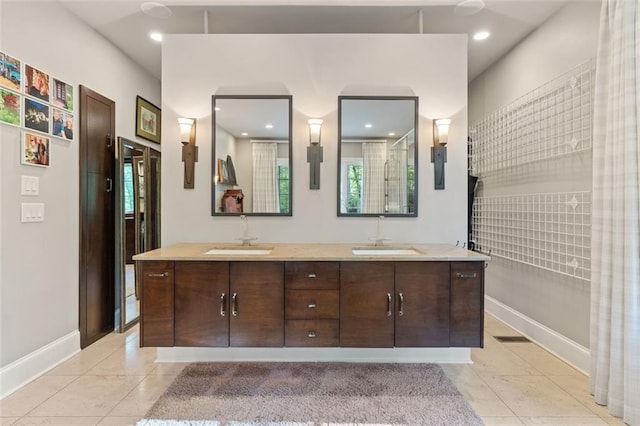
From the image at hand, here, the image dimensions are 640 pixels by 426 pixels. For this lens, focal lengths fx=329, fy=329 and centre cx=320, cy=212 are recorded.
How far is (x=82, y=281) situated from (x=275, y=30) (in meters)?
2.84

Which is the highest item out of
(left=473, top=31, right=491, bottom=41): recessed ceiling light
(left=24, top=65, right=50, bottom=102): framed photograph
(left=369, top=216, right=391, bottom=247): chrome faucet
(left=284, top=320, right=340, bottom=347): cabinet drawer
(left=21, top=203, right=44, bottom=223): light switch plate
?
(left=473, top=31, right=491, bottom=41): recessed ceiling light

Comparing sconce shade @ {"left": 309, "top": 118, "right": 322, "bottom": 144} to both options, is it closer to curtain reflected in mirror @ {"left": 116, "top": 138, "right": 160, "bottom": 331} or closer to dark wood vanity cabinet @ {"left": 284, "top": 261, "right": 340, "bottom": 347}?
dark wood vanity cabinet @ {"left": 284, "top": 261, "right": 340, "bottom": 347}

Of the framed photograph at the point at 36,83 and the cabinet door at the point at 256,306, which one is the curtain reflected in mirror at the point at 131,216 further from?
the cabinet door at the point at 256,306

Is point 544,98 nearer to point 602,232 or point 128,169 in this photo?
point 602,232

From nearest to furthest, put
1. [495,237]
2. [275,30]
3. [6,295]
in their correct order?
[6,295] → [275,30] → [495,237]

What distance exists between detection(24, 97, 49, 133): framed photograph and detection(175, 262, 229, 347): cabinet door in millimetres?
1449

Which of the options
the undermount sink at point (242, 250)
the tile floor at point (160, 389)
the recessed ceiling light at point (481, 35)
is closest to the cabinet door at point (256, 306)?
the undermount sink at point (242, 250)

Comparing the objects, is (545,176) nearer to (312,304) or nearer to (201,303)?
(312,304)

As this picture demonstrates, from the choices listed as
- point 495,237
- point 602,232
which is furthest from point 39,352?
point 495,237

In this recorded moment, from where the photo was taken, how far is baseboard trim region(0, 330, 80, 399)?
2135mm

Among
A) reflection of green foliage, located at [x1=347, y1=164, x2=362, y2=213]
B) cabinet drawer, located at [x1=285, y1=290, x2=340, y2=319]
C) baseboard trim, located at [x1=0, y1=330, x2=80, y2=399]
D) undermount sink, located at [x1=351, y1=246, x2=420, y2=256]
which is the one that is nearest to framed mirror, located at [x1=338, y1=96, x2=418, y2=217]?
reflection of green foliage, located at [x1=347, y1=164, x2=362, y2=213]

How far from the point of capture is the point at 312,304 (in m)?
2.26

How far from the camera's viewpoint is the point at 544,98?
111 inches

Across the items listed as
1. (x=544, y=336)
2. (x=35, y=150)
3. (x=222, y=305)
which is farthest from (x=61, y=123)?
(x=544, y=336)
